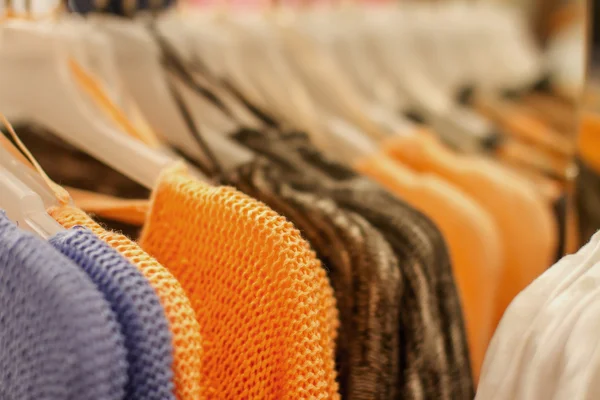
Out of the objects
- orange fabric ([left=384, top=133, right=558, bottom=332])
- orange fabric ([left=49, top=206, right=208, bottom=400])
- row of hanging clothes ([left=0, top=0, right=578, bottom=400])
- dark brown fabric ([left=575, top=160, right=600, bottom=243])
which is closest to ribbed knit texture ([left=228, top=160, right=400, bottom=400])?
row of hanging clothes ([left=0, top=0, right=578, bottom=400])

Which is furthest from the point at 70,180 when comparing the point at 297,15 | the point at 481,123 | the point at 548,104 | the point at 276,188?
the point at 548,104

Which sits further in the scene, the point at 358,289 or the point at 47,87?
the point at 47,87

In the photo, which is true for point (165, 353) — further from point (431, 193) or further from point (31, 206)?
point (431, 193)

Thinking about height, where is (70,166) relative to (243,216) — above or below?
below

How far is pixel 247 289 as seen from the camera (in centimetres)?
45

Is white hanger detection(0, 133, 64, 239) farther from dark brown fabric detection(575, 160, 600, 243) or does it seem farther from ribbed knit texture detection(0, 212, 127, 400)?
dark brown fabric detection(575, 160, 600, 243)

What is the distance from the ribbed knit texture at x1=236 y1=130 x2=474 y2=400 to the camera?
21.4 inches

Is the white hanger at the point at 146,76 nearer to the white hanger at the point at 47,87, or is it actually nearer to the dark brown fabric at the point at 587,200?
the white hanger at the point at 47,87

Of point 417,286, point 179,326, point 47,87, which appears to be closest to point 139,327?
point 179,326

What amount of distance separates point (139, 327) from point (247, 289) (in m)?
0.10

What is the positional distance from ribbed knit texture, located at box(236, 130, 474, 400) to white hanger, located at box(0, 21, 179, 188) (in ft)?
0.58

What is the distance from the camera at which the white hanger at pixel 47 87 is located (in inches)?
24.2

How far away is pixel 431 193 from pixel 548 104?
0.63 meters

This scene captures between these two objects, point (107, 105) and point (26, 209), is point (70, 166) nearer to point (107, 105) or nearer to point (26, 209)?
point (107, 105)
